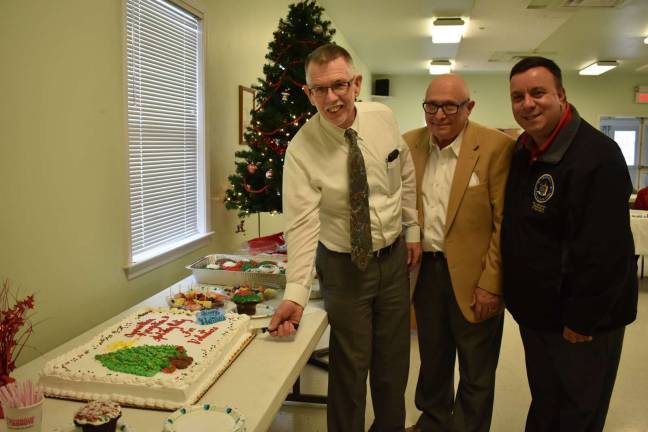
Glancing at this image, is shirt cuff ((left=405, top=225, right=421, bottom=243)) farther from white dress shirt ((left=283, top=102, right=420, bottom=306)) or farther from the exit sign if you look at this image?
the exit sign

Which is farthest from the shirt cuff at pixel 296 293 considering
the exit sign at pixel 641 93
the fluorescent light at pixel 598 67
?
the exit sign at pixel 641 93

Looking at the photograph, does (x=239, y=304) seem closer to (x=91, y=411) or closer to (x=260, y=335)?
(x=260, y=335)

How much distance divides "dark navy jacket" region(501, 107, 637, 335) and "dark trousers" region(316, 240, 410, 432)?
0.44m

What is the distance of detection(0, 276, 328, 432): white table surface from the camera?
130cm

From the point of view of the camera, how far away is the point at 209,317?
1.86 m

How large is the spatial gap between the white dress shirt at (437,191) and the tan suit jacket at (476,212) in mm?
61

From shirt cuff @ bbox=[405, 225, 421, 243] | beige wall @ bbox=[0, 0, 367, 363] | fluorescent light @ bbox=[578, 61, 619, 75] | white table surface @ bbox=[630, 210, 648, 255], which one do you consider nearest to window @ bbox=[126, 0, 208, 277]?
beige wall @ bbox=[0, 0, 367, 363]

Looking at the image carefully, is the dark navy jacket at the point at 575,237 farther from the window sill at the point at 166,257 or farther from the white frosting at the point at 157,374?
the window sill at the point at 166,257

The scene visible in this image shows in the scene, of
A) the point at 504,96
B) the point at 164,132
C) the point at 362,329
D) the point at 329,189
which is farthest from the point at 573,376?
the point at 504,96

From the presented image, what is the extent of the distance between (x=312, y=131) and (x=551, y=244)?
0.90m

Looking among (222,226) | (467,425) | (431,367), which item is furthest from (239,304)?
(222,226)

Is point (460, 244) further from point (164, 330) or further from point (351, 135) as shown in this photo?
point (164, 330)

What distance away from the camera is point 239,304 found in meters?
2.05

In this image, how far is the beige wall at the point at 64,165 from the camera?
171 centimetres
